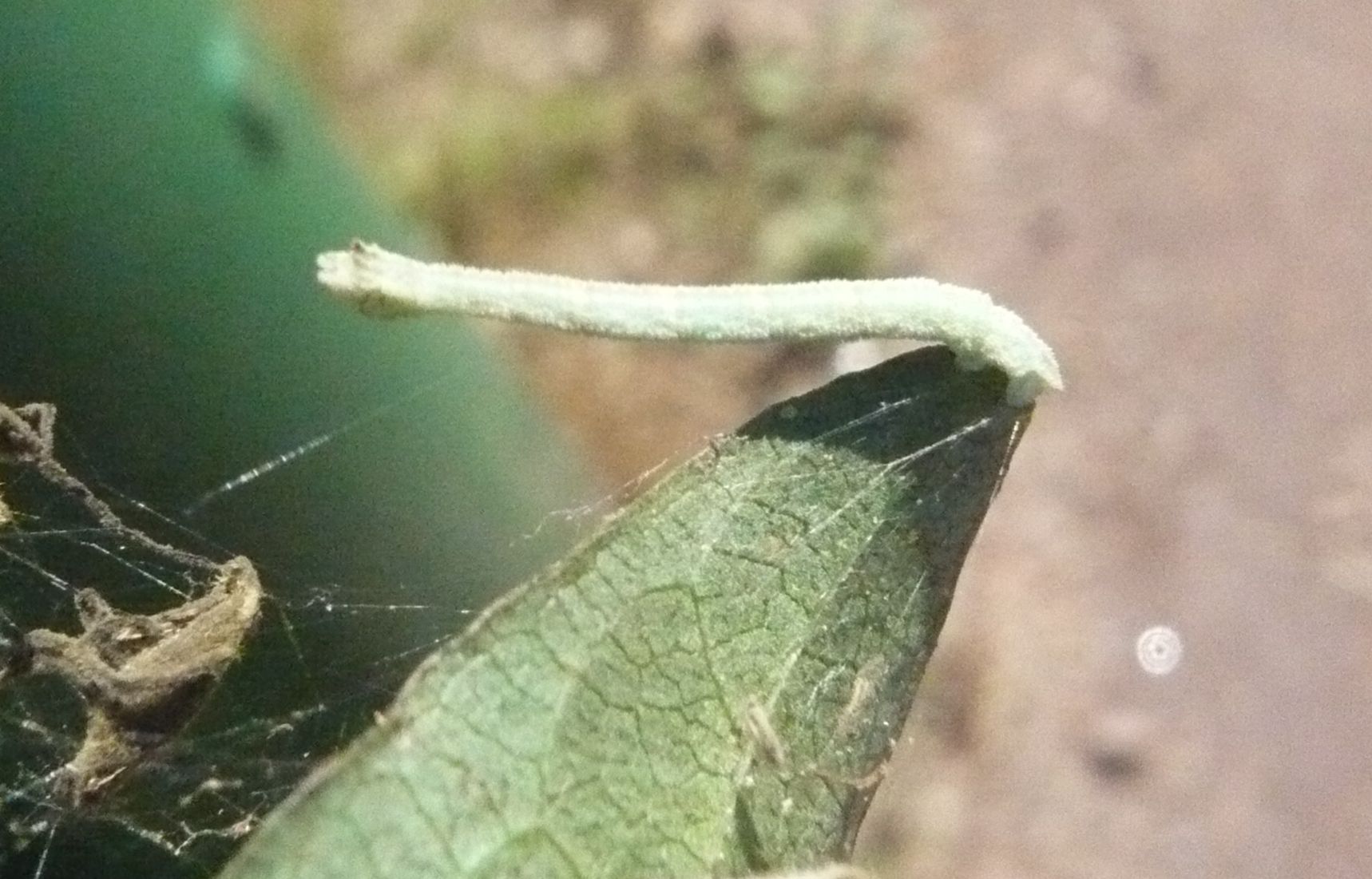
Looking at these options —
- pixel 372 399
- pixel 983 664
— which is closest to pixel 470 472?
pixel 372 399

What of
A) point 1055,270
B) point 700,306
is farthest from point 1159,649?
point 700,306

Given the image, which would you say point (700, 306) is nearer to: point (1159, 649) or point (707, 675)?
point (707, 675)

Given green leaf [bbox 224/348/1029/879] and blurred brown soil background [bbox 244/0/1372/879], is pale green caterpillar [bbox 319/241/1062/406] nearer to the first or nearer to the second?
green leaf [bbox 224/348/1029/879]

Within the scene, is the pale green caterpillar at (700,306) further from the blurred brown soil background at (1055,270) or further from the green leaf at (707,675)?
the blurred brown soil background at (1055,270)

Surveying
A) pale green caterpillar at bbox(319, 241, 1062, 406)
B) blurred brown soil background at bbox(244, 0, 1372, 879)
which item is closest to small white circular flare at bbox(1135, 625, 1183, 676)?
blurred brown soil background at bbox(244, 0, 1372, 879)

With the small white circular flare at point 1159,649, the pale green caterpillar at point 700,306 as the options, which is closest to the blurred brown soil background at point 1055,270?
the small white circular flare at point 1159,649
